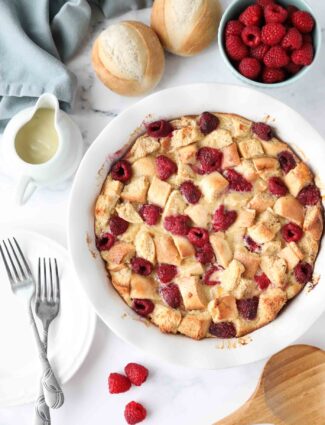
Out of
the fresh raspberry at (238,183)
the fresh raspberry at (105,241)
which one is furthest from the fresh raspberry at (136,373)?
the fresh raspberry at (238,183)

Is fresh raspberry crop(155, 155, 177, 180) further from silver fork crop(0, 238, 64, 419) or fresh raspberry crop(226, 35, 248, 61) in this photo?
silver fork crop(0, 238, 64, 419)

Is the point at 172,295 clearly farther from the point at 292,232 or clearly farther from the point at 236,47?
the point at 236,47

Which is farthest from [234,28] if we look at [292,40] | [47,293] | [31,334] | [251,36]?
[31,334]

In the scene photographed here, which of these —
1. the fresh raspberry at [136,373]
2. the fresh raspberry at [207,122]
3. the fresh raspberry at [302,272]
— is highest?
the fresh raspberry at [207,122]

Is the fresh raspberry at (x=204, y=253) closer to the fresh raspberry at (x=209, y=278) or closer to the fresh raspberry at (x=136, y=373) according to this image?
the fresh raspberry at (x=209, y=278)

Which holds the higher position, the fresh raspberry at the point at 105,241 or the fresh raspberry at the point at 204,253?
the fresh raspberry at the point at 204,253

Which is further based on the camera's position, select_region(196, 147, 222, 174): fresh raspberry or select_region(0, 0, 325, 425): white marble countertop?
select_region(0, 0, 325, 425): white marble countertop

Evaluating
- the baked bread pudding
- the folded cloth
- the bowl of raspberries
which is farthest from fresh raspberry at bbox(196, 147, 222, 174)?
the folded cloth

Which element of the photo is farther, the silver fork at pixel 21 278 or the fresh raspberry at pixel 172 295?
the silver fork at pixel 21 278
